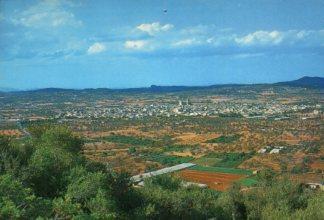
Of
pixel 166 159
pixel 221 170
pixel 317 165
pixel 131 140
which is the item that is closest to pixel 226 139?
pixel 131 140

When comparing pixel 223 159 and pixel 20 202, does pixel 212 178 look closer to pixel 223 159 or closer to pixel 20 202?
pixel 223 159

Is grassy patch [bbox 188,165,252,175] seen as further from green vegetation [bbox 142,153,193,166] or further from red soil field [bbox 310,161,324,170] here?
red soil field [bbox 310,161,324,170]

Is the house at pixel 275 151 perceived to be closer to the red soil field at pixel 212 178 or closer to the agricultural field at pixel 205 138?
the agricultural field at pixel 205 138

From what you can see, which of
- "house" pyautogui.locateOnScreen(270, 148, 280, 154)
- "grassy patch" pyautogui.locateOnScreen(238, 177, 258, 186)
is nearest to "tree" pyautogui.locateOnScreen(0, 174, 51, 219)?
"grassy patch" pyautogui.locateOnScreen(238, 177, 258, 186)

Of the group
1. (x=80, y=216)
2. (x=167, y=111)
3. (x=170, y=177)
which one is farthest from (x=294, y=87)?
(x=80, y=216)

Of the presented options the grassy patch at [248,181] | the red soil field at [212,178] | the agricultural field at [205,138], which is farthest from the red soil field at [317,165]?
the grassy patch at [248,181]
